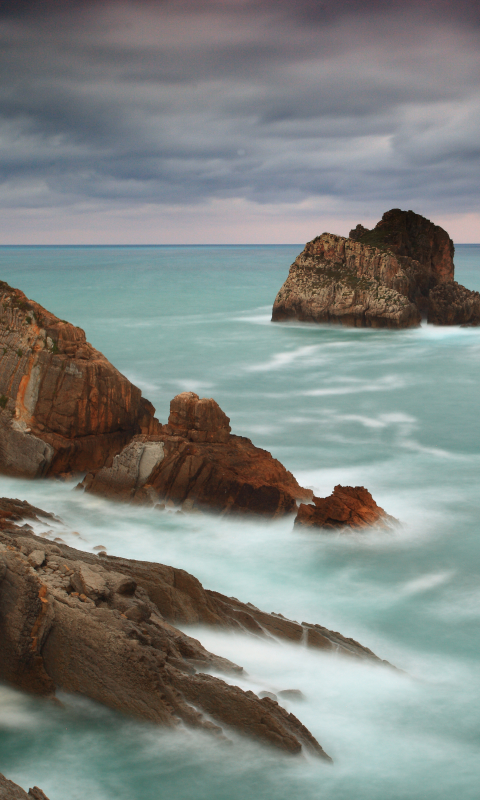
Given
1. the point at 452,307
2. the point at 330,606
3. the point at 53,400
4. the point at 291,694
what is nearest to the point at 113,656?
the point at 291,694

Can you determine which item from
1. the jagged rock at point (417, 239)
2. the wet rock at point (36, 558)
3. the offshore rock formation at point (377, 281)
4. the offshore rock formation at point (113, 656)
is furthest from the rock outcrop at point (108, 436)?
the jagged rock at point (417, 239)

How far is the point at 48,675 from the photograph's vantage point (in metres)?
7.45

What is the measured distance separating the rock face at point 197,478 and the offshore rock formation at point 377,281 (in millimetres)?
34006

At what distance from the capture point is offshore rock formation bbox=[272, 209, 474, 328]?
47.7 m

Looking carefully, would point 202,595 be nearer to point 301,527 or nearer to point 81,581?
point 81,581

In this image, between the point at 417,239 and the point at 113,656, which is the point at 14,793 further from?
the point at 417,239

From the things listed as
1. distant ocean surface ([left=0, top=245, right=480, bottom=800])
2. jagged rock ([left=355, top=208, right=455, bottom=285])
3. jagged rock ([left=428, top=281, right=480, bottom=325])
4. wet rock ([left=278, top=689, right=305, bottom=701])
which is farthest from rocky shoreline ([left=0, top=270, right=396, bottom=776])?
jagged rock ([left=355, top=208, right=455, bottom=285])

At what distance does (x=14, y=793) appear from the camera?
554 cm

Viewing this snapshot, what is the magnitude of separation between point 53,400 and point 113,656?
381 inches

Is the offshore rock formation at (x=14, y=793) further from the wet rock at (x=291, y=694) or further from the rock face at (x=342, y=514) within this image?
the rock face at (x=342, y=514)

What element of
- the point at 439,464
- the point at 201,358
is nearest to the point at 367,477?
the point at 439,464

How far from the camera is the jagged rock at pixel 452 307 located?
159 feet

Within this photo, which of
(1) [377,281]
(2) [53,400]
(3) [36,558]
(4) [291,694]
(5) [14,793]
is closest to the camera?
(5) [14,793]

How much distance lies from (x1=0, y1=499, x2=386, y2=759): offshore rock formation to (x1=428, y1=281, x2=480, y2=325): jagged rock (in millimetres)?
43498
